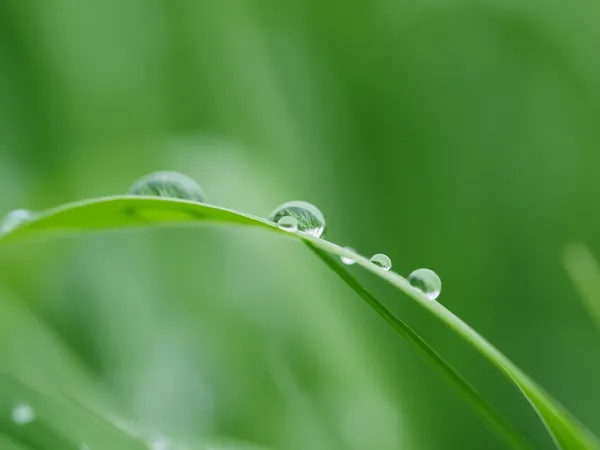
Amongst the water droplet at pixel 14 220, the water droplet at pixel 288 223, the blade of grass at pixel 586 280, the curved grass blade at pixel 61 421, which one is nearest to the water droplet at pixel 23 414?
the curved grass blade at pixel 61 421

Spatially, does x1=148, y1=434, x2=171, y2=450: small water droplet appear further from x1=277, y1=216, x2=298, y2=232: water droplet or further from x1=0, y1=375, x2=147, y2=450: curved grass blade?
x1=277, y1=216, x2=298, y2=232: water droplet

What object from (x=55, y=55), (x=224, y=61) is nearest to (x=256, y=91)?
(x=224, y=61)

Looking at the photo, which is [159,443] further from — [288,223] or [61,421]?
[288,223]

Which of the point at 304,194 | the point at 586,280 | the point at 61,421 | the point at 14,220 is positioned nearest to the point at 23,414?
the point at 61,421

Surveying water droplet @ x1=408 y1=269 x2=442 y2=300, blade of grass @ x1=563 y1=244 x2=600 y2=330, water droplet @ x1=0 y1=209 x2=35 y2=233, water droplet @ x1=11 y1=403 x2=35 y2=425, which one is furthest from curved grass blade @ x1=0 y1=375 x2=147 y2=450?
blade of grass @ x1=563 y1=244 x2=600 y2=330

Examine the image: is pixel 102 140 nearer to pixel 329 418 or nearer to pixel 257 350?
pixel 257 350

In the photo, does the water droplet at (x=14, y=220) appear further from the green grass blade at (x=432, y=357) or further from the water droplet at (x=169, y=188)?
the green grass blade at (x=432, y=357)
